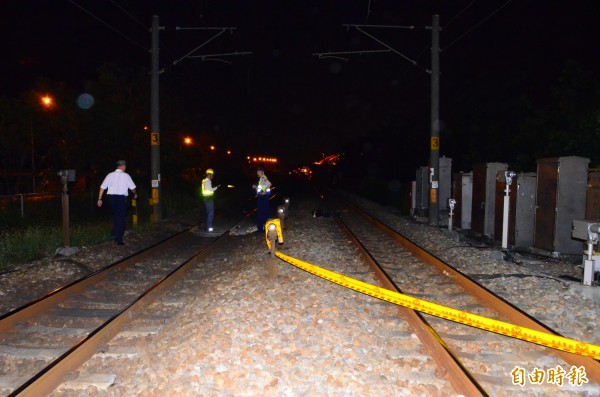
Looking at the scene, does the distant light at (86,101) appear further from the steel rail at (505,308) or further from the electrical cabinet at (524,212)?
the electrical cabinet at (524,212)

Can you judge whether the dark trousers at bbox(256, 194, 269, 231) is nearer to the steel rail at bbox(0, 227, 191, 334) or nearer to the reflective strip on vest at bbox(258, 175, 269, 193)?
the reflective strip on vest at bbox(258, 175, 269, 193)

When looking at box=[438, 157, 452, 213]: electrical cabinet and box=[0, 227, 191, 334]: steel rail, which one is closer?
box=[0, 227, 191, 334]: steel rail

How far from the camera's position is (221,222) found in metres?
20.1

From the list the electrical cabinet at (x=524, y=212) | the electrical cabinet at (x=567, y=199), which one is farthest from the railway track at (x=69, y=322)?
the electrical cabinet at (x=524, y=212)

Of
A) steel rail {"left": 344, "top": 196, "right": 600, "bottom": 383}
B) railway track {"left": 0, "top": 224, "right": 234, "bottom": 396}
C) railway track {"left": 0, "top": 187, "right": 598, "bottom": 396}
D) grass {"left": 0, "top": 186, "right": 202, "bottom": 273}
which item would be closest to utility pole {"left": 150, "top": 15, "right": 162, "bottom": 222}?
grass {"left": 0, "top": 186, "right": 202, "bottom": 273}

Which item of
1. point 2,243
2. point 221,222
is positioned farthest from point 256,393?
point 221,222

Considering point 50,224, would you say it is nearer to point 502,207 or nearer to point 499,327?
point 502,207

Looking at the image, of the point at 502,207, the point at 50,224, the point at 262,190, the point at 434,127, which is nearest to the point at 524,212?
the point at 502,207

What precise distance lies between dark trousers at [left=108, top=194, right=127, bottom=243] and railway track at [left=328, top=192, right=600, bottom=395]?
21.4ft

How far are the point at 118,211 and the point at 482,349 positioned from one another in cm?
939

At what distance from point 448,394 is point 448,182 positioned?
63.6 feet

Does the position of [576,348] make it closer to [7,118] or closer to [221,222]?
[221,222]

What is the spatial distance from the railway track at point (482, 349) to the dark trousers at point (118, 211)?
6.52 m

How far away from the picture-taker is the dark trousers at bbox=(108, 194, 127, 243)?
12094mm
